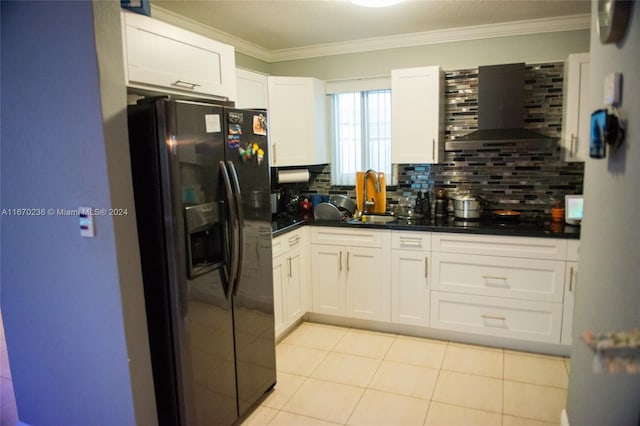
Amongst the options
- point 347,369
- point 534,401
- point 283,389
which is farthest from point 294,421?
point 534,401

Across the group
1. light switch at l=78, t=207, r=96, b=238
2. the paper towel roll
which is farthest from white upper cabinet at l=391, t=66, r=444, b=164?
light switch at l=78, t=207, r=96, b=238

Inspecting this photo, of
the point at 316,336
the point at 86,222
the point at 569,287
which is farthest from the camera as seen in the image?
the point at 316,336

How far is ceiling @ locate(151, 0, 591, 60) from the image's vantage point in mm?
2771

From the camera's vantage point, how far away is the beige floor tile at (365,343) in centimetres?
311

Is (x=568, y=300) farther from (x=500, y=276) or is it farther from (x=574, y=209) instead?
(x=574, y=209)

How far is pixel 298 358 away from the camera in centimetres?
304

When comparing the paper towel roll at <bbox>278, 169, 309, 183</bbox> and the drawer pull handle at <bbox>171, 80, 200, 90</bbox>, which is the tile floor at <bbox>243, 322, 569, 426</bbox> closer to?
the paper towel roll at <bbox>278, 169, 309, 183</bbox>

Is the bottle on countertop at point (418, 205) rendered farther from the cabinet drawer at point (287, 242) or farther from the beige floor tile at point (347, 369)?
the beige floor tile at point (347, 369)

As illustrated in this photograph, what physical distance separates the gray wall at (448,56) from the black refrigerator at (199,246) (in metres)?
1.87

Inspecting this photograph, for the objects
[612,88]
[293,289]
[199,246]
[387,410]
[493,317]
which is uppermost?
[612,88]

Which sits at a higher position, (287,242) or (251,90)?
(251,90)

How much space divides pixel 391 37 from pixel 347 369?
2.76 meters

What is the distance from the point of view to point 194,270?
6.31 feet

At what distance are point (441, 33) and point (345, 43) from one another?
0.85 meters
